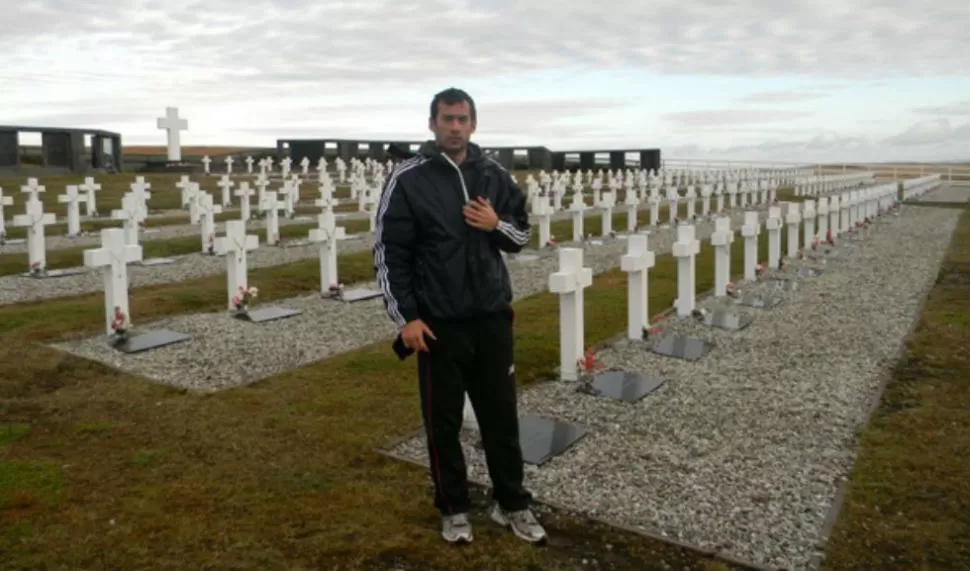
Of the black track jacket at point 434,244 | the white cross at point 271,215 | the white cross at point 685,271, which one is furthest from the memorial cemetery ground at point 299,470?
the white cross at point 271,215

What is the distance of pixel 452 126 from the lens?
389 centimetres

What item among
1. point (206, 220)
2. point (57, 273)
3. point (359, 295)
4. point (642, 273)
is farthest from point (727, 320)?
point (206, 220)

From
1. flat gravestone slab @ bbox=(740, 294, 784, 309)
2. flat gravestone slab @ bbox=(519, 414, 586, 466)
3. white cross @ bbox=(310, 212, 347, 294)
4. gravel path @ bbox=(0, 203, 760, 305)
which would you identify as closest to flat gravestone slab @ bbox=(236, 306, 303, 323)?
white cross @ bbox=(310, 212, 347, 294)

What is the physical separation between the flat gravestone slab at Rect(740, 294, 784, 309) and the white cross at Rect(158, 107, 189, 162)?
35.5 metres

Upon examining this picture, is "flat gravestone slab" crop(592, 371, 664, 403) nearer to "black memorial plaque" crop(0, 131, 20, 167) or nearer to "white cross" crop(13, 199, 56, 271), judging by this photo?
"white cross" crop(13, 199, 56, 271)

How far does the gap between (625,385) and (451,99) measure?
11.5 feet

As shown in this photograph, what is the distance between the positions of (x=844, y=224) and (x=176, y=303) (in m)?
15.5

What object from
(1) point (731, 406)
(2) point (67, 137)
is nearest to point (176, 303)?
(1) point (731, 406)

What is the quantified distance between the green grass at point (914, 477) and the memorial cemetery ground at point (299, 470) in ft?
0.05

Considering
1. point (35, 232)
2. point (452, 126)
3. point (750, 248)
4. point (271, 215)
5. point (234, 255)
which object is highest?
point (452, 126)

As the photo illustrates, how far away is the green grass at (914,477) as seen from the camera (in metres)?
3.87

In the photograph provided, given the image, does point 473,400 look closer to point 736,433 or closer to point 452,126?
point 452,126

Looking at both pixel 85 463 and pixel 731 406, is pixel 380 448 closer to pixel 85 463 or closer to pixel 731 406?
pixel 85 463

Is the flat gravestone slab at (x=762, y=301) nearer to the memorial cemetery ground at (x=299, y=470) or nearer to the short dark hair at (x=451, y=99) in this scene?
the memorial cemetery ground at (x=299, y=470)
